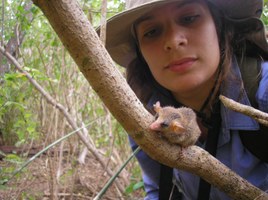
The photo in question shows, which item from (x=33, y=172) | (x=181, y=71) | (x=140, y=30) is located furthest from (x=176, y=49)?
(x=33, y=172)

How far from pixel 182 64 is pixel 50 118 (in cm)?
197

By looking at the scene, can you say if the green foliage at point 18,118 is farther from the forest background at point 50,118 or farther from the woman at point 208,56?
the woman at point 208,56

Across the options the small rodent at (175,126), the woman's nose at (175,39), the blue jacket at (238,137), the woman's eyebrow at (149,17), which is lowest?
the blue jacket at (238,137)

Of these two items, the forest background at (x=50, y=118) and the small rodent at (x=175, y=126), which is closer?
the small rodent at (x=175, y=126)

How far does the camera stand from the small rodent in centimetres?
81

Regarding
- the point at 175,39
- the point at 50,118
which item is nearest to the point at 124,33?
the point at 175,39

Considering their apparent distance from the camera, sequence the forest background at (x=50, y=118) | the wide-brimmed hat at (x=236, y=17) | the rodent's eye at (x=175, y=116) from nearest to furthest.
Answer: the rodent's eye at (x=175, y=116)
the wide-brimmed hat at (x=236, y=17)
the forest background at (x=50, y=118)

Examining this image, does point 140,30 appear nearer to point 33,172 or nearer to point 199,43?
point 199,43

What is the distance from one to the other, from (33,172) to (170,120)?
8.62 feet

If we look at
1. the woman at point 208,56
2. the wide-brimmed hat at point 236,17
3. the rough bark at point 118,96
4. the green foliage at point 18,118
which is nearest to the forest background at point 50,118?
the green foliage at point 18,118

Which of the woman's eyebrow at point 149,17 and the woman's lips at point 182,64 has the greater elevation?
the woman's eyebrow at point 149,17

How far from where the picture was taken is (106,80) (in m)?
Answer: 0.70

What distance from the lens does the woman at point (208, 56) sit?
1.25 m

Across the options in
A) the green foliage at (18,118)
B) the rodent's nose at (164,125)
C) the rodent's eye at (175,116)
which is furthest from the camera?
the green foliage at (18,118)
